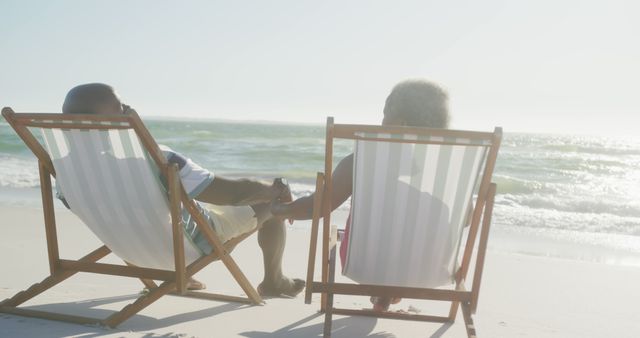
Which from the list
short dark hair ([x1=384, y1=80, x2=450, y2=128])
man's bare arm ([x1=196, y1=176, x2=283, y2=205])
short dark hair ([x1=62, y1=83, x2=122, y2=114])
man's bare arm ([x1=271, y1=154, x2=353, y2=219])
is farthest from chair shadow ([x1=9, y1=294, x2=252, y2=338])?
short dark hair ([x1=384, y1=80, x2=450, y2=128])

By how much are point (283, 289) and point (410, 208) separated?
1277 millimetres

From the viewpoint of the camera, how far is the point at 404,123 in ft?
8.25

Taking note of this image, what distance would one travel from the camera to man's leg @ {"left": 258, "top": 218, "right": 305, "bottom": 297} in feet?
11.3

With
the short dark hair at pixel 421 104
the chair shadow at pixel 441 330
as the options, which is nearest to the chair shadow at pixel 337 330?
the chair shadow at pixel 441 330

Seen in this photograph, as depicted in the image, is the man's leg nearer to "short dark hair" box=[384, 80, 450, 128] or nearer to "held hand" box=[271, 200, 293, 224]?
"held hand" box=[271, 200, 293, 224]

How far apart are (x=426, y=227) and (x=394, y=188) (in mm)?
219

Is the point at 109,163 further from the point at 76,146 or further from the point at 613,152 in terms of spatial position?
the point at 613,152

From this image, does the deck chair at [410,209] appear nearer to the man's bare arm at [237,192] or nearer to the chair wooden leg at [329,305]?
the chair wooden leg at [329,305]

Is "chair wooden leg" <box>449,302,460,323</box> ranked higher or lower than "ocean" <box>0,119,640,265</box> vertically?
higher

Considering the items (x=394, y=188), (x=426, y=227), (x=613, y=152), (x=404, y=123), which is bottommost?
(x=613, y=152)

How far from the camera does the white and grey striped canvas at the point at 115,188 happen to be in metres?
2.62

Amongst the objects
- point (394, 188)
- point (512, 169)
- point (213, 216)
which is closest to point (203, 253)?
point (213, 216)

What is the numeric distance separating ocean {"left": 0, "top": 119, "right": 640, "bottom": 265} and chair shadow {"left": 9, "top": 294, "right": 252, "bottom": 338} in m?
3.94

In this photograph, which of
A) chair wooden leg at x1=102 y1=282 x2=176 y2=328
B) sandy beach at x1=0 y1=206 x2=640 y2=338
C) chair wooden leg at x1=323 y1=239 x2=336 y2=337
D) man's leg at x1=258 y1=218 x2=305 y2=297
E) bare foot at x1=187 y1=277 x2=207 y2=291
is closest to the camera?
chair wooden leg at x1=323 y1=239 x2=336 y2=337
